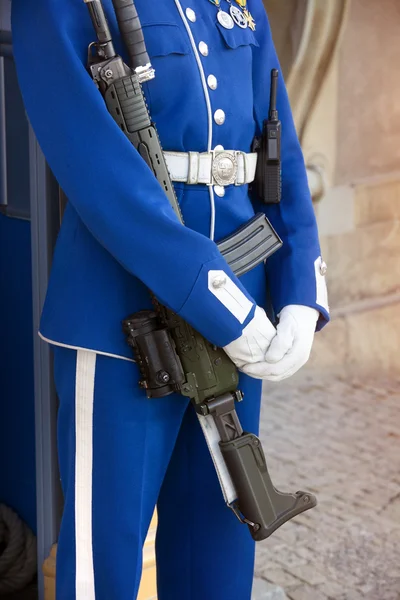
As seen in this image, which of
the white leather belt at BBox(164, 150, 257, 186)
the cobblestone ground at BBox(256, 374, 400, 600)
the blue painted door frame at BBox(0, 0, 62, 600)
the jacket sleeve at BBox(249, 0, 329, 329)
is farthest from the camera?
the cobblestone ground at BBox(256, 374, 400, 600)

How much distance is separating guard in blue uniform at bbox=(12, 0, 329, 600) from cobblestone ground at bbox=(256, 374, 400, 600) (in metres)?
1.04

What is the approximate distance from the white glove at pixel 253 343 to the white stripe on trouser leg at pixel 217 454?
0.36 feet

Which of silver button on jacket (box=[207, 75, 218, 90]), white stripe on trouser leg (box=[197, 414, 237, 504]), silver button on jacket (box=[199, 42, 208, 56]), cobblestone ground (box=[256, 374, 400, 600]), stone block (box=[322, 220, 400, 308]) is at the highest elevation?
silver button on jacket (box=[199, 42, 208, 56])

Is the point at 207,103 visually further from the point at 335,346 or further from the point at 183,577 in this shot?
the point at 335,346

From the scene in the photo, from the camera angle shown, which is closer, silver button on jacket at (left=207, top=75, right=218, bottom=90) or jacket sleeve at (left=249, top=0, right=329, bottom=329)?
silver button on jacket at (left=207, top=75, right=218, bottom=90)

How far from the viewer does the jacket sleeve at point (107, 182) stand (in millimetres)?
1161

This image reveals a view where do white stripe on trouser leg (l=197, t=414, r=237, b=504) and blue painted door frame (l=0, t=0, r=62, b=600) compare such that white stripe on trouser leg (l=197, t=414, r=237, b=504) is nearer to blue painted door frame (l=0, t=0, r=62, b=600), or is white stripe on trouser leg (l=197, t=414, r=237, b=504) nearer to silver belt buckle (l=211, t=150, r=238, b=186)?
silver belt buckle (l=211, t=150, r=238, b=186)

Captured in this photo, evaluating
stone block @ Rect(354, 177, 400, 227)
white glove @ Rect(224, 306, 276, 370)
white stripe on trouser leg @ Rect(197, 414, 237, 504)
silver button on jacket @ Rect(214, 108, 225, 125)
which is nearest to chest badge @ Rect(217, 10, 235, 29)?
silver button on jacket @ Rect(214, 108, 225, 125)

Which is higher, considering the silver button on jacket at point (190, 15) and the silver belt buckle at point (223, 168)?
the silver button on jacket at point (190, 15)

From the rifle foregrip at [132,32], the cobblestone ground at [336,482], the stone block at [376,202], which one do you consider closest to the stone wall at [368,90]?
the stone block at [376,202]

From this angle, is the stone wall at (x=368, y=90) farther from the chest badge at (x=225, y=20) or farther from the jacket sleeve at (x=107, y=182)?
the jacket sleeve at (x=107, y=182)

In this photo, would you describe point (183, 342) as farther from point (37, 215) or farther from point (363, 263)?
point (363, 263)

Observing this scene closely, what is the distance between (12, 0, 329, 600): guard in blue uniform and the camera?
1.17m

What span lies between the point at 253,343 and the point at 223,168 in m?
0.27
